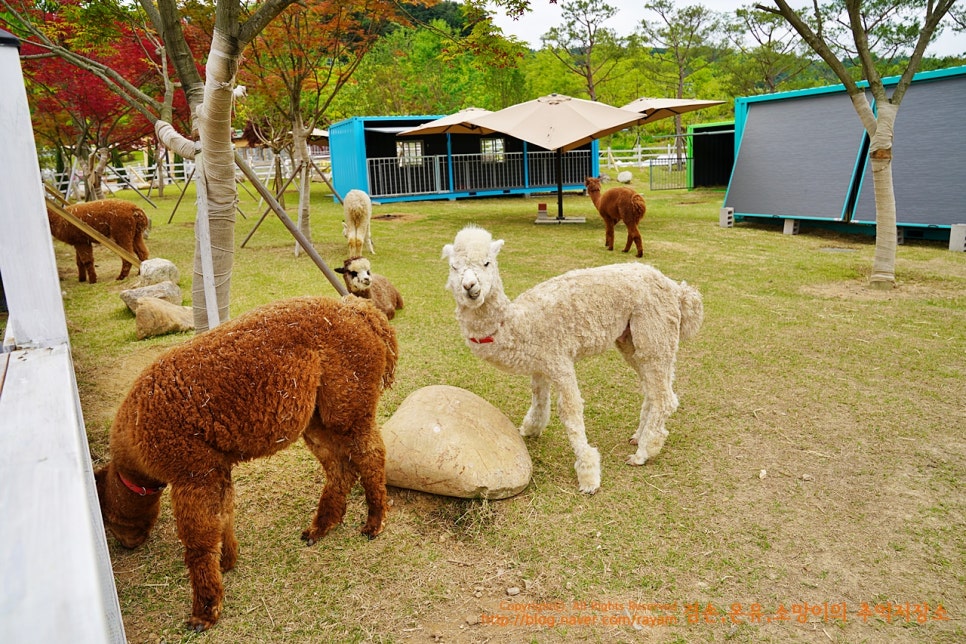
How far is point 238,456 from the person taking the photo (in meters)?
2.76

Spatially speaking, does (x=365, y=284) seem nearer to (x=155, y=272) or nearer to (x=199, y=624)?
(x=155, y=272)

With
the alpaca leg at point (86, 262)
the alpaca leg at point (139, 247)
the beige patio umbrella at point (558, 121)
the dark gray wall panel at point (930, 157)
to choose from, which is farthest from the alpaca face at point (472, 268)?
the dark gray wall panel at point (930, 157)

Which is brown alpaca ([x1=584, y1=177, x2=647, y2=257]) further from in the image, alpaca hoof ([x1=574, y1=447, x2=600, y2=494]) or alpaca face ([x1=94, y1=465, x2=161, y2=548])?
alpaca face ([x1=94, y1=465, x2=161, y2=548])

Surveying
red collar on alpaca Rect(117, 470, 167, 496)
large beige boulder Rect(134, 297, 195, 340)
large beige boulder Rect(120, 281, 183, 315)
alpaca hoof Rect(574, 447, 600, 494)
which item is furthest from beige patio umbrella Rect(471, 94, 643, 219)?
red collar on alpaca Rect(117, 470, 167, 496)

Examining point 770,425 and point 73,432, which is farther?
point 770,425

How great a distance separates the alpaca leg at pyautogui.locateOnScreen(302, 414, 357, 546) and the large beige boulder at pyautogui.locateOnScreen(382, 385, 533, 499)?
1.44 feet

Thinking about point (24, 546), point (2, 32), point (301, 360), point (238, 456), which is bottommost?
point (238, 456)

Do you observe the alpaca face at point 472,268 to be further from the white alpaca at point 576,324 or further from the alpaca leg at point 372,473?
the alpaca leg at point 372,473

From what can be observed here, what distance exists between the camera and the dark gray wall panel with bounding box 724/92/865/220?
1166 cm

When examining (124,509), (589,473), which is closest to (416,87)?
(589,473)

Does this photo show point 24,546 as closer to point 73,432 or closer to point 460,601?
point 73,432

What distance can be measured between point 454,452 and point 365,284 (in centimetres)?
349

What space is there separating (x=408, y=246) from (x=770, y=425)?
880 cm

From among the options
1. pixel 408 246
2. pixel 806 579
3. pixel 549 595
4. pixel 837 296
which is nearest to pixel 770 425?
pixel 806 579
